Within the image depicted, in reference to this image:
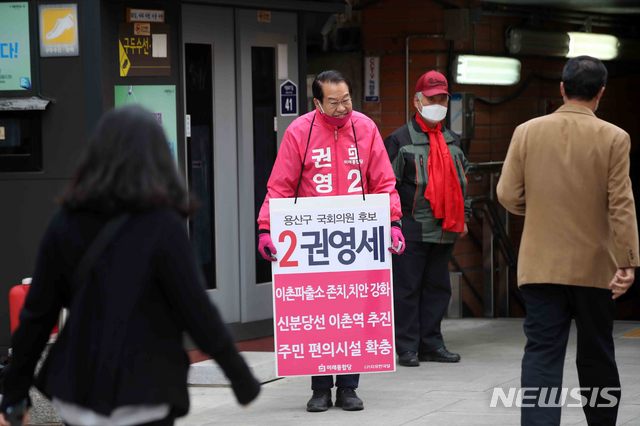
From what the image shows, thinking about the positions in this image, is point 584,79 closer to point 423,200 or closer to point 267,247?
point 267,247

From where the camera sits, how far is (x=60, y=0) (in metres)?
7.95

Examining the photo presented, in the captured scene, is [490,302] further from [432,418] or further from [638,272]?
[432,418]

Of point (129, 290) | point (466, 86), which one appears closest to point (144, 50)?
point (466, 86)

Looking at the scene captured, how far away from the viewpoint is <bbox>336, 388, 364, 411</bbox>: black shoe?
289 inches

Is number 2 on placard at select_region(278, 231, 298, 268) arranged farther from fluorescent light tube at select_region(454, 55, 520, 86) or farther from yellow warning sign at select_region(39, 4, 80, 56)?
fluorescent light tube at select_region(454, 55, 520, 86)

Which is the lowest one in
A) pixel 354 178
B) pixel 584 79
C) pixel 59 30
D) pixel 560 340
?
pixel 560 340

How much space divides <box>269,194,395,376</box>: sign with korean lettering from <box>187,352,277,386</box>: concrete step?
0.98m

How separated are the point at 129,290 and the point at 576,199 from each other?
2662 millimetres

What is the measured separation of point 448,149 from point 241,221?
162 centimetres

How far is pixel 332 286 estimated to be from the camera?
24.0 feet

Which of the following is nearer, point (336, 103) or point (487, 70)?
point (336, 103)

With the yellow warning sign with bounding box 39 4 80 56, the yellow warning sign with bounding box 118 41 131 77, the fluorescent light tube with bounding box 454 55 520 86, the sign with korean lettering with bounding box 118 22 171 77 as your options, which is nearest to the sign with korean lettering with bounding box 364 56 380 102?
the fluorescent light tube with bounding box 454 55 520 86

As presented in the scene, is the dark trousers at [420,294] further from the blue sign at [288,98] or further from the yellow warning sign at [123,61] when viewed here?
the yellow warning sign at [123,61]

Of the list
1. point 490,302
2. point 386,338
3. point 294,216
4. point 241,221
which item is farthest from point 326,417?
point 490,302
